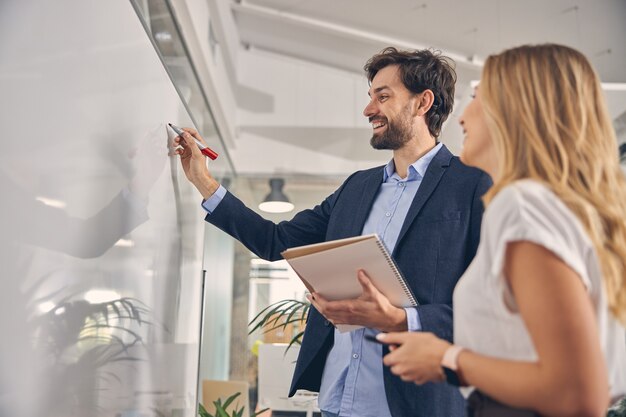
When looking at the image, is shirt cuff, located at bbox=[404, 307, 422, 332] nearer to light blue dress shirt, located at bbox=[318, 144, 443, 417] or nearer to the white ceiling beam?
light blue dress shirt, located at bbox=[318, 144, 443, 417]

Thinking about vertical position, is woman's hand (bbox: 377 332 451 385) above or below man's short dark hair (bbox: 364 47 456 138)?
below

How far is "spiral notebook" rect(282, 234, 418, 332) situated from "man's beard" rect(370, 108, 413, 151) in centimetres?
68

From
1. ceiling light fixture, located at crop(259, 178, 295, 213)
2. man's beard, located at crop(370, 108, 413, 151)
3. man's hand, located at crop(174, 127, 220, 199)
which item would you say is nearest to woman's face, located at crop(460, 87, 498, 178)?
man's beard, located at crop(370, 108, 413, 151)

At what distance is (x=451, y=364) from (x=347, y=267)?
1.44 ft

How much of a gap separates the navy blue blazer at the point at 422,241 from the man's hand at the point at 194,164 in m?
0.06

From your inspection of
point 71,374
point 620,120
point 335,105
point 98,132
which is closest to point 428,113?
point 98,132

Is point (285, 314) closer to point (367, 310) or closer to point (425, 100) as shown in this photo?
point (425, 100)

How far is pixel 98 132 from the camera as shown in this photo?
4.51 feet

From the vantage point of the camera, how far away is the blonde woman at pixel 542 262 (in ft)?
2.39

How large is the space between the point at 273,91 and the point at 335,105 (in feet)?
1.95

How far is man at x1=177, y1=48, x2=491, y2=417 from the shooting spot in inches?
57.2

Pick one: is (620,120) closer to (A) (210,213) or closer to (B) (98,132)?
(A) (210,213)

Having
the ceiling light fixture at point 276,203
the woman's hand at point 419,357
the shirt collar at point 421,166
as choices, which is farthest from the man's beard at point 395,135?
the ceiling light fixture at point 276,203

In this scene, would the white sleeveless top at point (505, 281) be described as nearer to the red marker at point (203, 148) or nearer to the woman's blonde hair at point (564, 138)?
the woman's blonde hair at point (564, 138)
